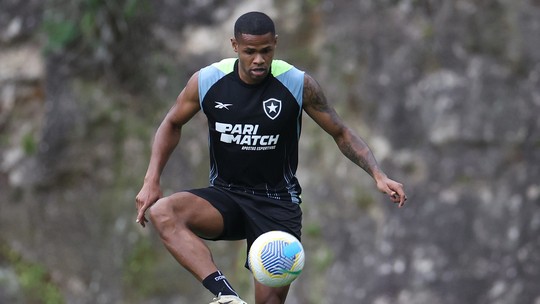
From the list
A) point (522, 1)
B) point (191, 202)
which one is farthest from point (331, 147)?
point (191, 202)

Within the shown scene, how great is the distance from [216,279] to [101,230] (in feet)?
27.1

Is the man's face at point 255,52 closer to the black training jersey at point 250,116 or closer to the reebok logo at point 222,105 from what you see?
the black training jersey at point 250,116

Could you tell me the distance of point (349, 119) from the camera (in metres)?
14.8

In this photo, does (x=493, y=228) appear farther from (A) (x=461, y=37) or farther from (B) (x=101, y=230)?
(B) (x=101, y=230)

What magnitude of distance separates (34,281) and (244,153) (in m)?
8.44

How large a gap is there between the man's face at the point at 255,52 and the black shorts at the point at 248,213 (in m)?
0.97

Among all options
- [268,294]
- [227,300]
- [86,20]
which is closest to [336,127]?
[268,294]

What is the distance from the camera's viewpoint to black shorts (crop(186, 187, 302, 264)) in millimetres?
8953

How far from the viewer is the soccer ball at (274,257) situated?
27.1ft

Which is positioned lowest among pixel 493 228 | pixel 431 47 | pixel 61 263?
pixel 61 263

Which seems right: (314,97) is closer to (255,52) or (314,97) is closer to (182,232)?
(255,52)

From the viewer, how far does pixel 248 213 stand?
8.99m

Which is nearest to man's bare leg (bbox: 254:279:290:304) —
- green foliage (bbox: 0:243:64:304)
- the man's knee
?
the man's knee

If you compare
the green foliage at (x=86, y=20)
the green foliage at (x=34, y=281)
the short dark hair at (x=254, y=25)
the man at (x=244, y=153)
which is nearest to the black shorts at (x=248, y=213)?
the man at (x=244, y=153)
